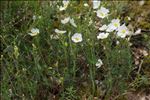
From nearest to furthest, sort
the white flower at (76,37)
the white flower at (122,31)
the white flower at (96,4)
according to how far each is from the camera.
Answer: the white flower at (122,31) < the white flower at (76,37) < the white flower at (96,4)

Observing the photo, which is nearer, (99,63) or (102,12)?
(99,63)

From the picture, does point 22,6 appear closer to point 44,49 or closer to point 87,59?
point 44,49

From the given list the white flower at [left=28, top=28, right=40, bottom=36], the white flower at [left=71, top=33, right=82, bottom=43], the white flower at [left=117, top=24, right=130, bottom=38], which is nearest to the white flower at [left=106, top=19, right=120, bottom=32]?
the white flower at [left=117, top=24, right=130, bottom=38]

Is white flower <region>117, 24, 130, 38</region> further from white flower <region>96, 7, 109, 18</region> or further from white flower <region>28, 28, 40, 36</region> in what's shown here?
white flower <region>28, 28, 40, 36</region>

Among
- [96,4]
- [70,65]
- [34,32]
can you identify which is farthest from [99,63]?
[34,32]

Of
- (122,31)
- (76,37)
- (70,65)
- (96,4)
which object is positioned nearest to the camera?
(122,31)

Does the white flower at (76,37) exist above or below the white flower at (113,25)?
below

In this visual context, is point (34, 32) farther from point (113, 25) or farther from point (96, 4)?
point (113, 25)

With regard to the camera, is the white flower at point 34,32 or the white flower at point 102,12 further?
the white flower at point 34,32

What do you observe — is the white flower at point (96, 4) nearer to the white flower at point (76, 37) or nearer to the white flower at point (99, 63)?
the white flower at point (76, 37)

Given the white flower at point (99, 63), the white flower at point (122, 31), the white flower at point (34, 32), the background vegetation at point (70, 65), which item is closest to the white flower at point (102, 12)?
the background vegetation at point (70, 65)

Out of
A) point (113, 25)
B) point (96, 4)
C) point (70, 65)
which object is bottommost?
point (70, 65)
